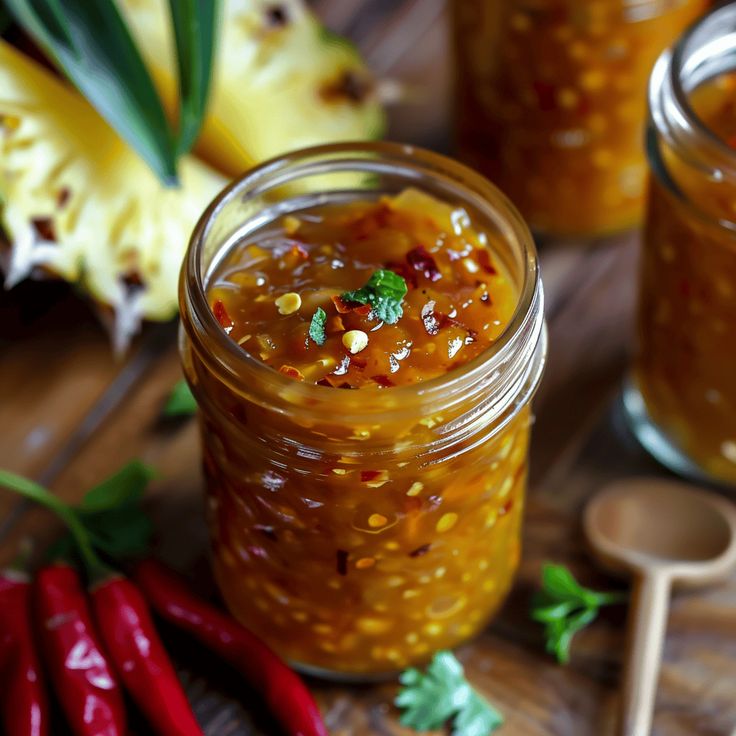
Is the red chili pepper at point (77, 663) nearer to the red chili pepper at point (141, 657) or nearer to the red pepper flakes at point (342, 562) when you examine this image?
the red chili pepper at point (141, 657)

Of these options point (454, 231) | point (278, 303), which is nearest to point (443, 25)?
point (454, 231)

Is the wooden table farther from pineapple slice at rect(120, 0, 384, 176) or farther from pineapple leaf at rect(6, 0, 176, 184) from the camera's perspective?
pineapple leaf at rect(6, 0, 176, 184)

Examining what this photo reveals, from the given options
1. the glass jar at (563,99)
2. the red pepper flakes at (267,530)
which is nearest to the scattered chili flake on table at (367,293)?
the red pepper flakes at (267,530)

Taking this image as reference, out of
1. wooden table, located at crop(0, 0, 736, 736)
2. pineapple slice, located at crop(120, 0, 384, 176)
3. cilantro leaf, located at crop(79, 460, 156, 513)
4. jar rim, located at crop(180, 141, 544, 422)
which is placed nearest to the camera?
jar rim, located at crop(180, 141, 544, 422)

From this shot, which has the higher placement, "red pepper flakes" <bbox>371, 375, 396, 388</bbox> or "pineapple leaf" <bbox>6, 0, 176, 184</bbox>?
"pineapple leaf" <bbox>6, 0, 176, 184</bbox>

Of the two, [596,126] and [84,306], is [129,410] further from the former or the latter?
[596,126]

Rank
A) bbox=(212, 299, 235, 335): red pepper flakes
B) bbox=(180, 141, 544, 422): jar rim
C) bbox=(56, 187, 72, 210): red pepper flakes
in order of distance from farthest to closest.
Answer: bbox=(56, 187, 72, 210): red pepper flakes < bbox=(212, 299, 235, 335): red pepper flakes < bbox=(180, 141, 544, 422): jar rim

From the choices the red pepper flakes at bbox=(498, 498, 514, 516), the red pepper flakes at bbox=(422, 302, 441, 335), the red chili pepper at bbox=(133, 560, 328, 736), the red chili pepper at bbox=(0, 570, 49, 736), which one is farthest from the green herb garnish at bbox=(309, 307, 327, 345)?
the red chili pepper at bbox=(0, 570, 49, 736)
